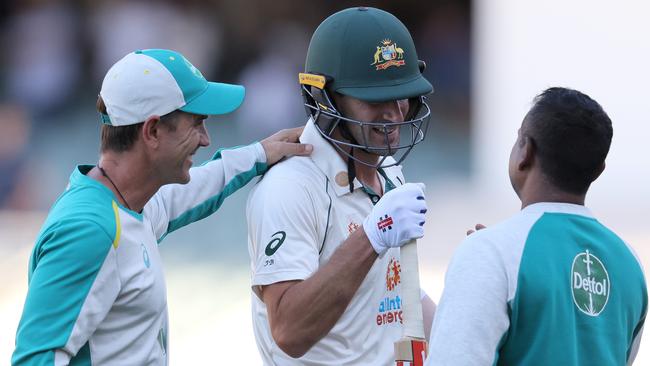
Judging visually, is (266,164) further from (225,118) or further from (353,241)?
(225,118)

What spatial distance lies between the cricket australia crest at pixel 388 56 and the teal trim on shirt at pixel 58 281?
3.08ft

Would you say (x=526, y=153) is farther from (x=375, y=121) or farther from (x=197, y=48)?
(x=197, y=48)

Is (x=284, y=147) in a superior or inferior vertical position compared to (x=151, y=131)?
inferior

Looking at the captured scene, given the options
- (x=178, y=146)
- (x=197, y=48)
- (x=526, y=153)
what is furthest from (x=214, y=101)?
(x=197, y=48)

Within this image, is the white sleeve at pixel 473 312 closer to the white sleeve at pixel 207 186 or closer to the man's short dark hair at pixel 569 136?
the man's short dark hair at pixel 569 136

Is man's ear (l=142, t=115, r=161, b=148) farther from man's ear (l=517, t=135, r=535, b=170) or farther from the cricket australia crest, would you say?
man's ear (l=517, t=135, r=535, b=170)

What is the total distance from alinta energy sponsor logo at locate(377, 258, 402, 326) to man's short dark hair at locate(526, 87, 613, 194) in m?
0.84

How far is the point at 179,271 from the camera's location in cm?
622

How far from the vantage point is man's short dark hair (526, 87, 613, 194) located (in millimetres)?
1998

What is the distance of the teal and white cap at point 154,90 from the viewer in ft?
8.32

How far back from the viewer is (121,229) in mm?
2434

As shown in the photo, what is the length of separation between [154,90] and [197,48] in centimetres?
632

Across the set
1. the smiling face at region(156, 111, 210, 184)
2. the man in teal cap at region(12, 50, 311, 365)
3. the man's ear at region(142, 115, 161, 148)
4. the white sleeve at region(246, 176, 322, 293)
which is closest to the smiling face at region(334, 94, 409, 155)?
the white sleeve at region(246, 176, 322, 293)

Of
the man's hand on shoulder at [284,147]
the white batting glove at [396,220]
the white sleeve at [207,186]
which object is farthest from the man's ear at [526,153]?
the white sleeve at [207,186]
